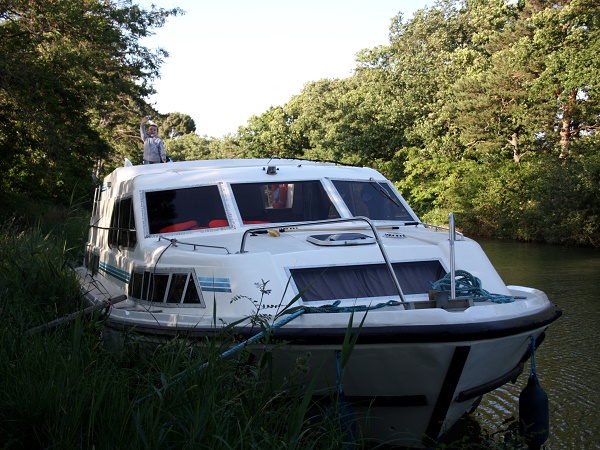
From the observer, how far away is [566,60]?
2812 cm

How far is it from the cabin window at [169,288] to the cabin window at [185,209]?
0.66m

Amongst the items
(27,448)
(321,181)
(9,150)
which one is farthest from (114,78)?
(27,448)

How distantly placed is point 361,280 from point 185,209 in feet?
7.20

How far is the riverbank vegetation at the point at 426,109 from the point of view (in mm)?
19547

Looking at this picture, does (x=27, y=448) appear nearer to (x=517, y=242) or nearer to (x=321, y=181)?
(x=321, y=181)

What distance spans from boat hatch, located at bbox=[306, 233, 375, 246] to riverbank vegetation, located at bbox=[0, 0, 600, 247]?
13.2 m

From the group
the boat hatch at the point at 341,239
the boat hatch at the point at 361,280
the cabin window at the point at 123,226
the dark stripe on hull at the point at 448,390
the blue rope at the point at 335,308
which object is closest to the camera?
the dark stripe on hull at the point at 448,390

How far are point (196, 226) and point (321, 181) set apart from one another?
1471 millimetres

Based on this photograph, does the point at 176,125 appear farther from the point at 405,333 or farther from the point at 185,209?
the point at 405,333

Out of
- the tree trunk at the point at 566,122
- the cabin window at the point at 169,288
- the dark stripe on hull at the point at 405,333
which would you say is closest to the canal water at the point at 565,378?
the dark stripe on hull at the point at 405,333

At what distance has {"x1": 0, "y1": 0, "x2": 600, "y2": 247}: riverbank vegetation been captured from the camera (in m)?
19.5

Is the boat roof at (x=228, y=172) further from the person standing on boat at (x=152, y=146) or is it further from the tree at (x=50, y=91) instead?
the tree at (x=50, y=91)

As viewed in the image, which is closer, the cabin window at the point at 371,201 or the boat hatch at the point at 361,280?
the boat hatch at the point at 361,280

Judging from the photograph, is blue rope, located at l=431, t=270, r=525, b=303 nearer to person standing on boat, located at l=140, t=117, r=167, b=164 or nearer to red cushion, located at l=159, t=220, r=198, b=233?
red cushion, located at l=159, t=220, r=198, b=233
